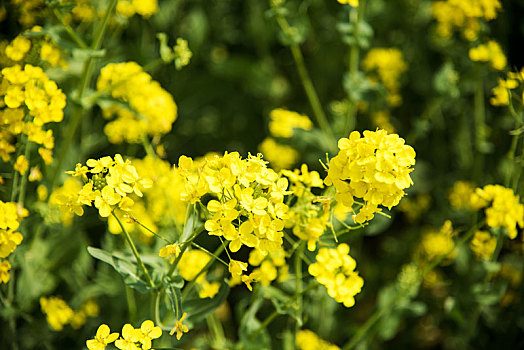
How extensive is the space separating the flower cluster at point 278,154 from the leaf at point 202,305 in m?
1.46

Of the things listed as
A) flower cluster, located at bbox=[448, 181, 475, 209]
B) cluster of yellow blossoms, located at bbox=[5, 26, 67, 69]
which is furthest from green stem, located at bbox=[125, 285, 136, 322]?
flower cluster, located at bbox=[448, 181, 475, 209]

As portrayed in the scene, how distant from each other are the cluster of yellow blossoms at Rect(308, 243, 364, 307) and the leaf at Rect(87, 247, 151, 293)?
65cm

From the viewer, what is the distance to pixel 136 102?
2781 mm

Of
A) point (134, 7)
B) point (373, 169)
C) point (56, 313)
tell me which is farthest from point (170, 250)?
point (134, 7)

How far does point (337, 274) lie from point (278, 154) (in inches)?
58.6

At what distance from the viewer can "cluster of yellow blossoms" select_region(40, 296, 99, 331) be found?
2.57 m

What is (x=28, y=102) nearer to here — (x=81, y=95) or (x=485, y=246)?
(x=81, y=95)

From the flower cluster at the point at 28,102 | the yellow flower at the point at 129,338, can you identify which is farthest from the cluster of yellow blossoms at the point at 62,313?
the yellow flower at the point at 129,338

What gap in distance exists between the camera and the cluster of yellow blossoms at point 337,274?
188 cm

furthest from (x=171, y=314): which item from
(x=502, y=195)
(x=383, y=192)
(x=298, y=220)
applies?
(x=502, y=195)

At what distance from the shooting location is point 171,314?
2.01 metres

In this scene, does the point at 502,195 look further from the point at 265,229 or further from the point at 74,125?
the point at 74,125

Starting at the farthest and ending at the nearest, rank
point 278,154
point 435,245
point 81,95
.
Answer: point 278,154 → point 435,245 → point 81,95

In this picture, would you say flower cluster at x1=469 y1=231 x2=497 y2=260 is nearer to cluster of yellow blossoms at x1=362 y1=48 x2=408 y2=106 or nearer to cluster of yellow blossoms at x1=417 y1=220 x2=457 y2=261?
cluster of yellow blossoms at x1=417 y1=220 x2=457 y2=261
